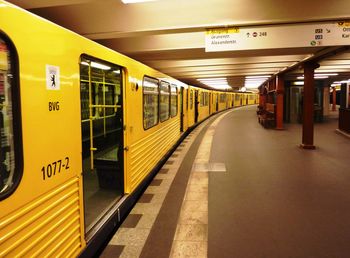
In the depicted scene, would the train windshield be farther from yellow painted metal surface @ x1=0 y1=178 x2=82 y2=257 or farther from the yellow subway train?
yellow painted metal surface @ x1=0 y1=178 x2=82 y2=257

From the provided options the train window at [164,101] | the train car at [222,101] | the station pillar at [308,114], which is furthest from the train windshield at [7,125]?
the train car at [222,101]

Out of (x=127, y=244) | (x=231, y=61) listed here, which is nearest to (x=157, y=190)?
(x=127, y=244)

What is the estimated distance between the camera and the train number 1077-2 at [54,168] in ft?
6.38

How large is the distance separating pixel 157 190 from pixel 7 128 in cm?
328

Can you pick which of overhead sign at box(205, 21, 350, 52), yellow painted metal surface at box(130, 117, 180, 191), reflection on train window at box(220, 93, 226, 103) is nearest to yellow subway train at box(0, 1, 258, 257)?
yellow painted metal surface at box(130, 117, 180, 191)

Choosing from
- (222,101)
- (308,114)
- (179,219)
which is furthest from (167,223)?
(222,101)

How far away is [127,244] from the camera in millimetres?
2963

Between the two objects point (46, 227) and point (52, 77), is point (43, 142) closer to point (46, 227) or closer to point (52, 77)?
point (52, 77)

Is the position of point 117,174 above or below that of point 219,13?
below

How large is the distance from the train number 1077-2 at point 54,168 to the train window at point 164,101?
13.1 feet

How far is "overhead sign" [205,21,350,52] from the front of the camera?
154 inches

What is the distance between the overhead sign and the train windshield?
2.93 m

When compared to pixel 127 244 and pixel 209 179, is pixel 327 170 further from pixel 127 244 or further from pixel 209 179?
pixel 127 244

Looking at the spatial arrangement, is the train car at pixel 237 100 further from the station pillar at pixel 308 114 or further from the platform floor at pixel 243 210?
the platform floor at pixel 243 210
